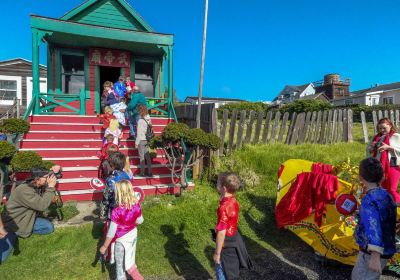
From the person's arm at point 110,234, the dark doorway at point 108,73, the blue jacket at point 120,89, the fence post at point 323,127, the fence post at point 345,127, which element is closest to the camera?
the person's arm at point 110,234

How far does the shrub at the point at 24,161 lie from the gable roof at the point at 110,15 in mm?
8215

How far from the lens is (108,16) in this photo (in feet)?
40.9

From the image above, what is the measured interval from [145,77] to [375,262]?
39.6ft

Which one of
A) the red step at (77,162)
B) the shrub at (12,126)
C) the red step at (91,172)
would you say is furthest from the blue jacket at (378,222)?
the shrub at (12,126)

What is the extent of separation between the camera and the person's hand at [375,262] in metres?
2.53

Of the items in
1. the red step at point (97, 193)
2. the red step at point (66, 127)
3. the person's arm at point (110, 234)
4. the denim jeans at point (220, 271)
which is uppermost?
the red step at point (66, 127)

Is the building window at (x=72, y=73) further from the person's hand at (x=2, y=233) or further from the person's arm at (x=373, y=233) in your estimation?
the person's arm at (x=373, y=233)

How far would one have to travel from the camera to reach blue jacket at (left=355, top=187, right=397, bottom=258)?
101 inches

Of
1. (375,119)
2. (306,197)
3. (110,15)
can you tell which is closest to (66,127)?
(110,15)

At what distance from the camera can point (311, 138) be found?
10.5 metres

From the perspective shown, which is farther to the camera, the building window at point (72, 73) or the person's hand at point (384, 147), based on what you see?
the building window at point (72, 73)

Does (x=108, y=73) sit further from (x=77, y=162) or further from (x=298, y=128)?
(x=298, y=128)

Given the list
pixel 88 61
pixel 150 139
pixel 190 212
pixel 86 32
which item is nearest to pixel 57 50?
pixel 88 61

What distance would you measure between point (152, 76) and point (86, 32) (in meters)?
3.61
